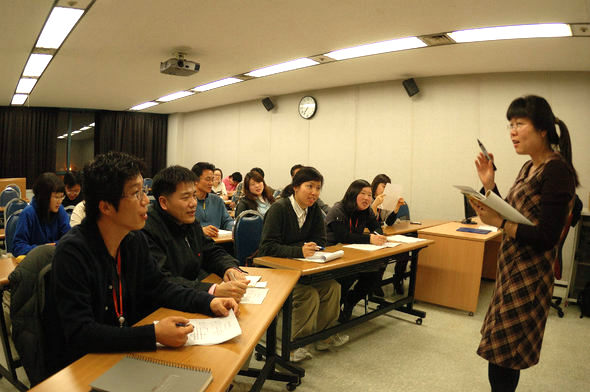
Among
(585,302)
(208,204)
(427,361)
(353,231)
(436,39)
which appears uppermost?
(436,39)

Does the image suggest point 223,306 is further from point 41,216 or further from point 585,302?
point 585,302

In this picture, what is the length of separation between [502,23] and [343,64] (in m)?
2.12

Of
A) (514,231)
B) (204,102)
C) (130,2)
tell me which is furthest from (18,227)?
(204,102)

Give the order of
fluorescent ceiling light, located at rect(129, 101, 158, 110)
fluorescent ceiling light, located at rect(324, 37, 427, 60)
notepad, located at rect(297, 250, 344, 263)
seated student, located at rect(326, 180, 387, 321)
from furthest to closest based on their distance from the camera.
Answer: fluorescent ceiling light, located at rect(129, 101, 158, 110)
fluorescent ceiling light, located at rect(324, 37, 427, 60)
seated student, located at rect(326, 180, 387, 321)
notepad, located at rect(297, 250, 344, 263)

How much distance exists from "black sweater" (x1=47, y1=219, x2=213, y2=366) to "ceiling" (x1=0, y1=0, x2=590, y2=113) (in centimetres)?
263

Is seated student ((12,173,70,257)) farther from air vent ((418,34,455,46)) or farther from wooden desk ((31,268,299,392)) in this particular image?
air vent ((418,34,455,46))

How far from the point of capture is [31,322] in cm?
125

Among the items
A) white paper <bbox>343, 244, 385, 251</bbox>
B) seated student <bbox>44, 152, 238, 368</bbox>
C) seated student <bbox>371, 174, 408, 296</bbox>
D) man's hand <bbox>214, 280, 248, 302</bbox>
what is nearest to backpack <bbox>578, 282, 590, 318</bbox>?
seated student <bbox>371, 174, 408, 296</bbox>

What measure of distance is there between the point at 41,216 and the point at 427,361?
122 inches

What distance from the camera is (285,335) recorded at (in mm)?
2438

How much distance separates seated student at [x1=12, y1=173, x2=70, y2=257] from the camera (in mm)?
2816

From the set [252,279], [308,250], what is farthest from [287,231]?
[252,279]

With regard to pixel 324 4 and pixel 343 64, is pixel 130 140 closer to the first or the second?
pixel 343 64

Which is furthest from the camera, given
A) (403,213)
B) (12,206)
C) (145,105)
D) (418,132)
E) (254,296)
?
(145,105)
